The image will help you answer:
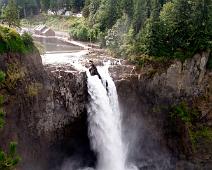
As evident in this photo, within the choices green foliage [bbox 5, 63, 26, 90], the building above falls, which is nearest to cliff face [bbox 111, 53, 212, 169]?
green foliage [bbox 5, 63, 26, 90]

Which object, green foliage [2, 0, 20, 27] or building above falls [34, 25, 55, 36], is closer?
green foliage [2, 0, 20, 27]

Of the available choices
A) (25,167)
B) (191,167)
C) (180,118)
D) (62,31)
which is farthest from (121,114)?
(62,31)

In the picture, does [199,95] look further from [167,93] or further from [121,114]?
[121,114]

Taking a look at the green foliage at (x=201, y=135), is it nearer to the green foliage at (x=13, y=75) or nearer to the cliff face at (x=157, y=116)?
the cliff face at (x=157, y=116)

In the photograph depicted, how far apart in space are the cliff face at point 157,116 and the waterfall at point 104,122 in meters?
1.71

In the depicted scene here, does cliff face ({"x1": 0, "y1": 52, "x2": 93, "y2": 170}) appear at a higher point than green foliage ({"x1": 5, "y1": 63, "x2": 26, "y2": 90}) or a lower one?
lower

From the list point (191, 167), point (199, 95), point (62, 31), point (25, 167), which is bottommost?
point (191, 167)

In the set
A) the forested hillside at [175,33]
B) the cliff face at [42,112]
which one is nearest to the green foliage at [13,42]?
the cliff face at [42,112]

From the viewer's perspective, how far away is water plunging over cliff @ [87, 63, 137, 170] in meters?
37.8

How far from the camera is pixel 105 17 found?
184 ft

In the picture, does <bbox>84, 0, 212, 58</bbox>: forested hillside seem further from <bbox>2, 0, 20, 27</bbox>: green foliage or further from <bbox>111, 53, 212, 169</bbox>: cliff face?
<bbox>2, 0, 20, 27</bbox>: green foliage

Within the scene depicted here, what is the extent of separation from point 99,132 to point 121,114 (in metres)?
3.30

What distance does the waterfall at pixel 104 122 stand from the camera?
37750mm

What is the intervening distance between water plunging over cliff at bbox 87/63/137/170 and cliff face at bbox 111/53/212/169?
1705 mm
